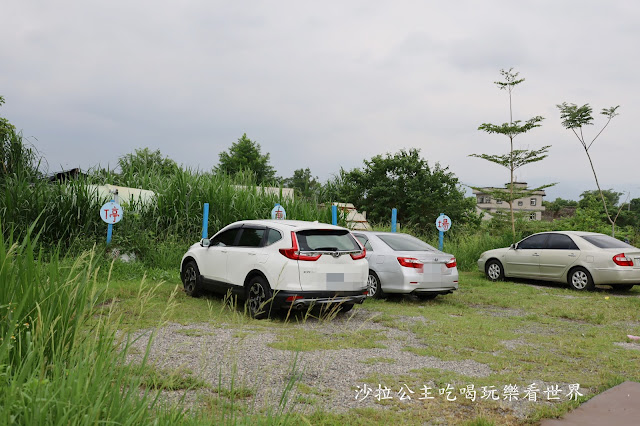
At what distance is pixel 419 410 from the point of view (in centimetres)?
426

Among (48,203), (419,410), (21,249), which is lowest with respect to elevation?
(419,410)

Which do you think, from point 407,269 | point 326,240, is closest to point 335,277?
point 326,240

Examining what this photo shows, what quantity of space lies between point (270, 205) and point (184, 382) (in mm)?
10842

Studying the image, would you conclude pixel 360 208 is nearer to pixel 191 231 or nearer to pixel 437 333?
pixel 191 231

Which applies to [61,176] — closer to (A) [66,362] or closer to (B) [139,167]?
(B) [139,167]

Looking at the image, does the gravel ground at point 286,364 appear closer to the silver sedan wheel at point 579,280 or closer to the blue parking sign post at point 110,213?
the blue parking sign post at point 110,213

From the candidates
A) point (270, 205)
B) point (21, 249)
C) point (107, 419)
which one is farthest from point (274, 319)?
point (270, 205)

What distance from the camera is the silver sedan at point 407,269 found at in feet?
32.2

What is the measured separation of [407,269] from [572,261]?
5689 millimetres

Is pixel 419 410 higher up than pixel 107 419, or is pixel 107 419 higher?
pixel 107 419

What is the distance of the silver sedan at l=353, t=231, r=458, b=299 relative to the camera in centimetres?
981

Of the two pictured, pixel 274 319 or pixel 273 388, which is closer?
pixel 273 388

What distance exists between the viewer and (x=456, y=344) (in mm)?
6652

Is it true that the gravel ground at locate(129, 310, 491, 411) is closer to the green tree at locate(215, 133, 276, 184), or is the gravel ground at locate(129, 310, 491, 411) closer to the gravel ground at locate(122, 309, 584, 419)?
the gravel ground at locate(122, 309, 584, 419)
